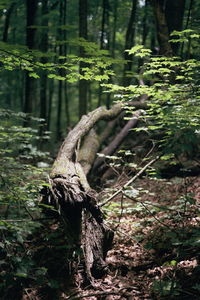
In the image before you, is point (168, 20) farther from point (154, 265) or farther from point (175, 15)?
point (154, 265)

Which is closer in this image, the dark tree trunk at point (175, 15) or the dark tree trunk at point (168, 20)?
the dark tree trunk at point (168, 20)

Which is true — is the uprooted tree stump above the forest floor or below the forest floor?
above

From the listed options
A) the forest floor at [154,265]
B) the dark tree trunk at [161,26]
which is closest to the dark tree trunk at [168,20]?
the dark tree trunk at [161,26]

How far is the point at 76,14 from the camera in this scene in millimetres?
15758

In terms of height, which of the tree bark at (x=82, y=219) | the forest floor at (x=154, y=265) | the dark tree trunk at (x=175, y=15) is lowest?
the forest floor at (x=154, y=265)

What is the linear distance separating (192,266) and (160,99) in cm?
253

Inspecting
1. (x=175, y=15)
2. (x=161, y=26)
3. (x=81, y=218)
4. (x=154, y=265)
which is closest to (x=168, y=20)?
(x=175, y=15)

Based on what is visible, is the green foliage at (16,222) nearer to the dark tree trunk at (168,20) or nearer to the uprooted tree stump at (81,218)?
the uprooted tree stump at (81,218)

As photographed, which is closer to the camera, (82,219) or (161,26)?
(82,219)

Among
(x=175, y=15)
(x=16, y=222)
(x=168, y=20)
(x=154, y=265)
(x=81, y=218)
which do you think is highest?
(x=175, y=15)

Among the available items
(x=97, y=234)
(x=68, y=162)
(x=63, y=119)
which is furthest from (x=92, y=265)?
(x=63, y=119)

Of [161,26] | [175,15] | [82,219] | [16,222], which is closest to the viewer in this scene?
[82,219]

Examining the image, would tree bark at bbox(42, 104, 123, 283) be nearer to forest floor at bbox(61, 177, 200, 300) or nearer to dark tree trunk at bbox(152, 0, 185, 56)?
forest floor at bbox(61, 177, 200, 300)

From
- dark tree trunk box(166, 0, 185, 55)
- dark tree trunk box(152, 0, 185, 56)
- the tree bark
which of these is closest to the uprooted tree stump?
the tree bark
